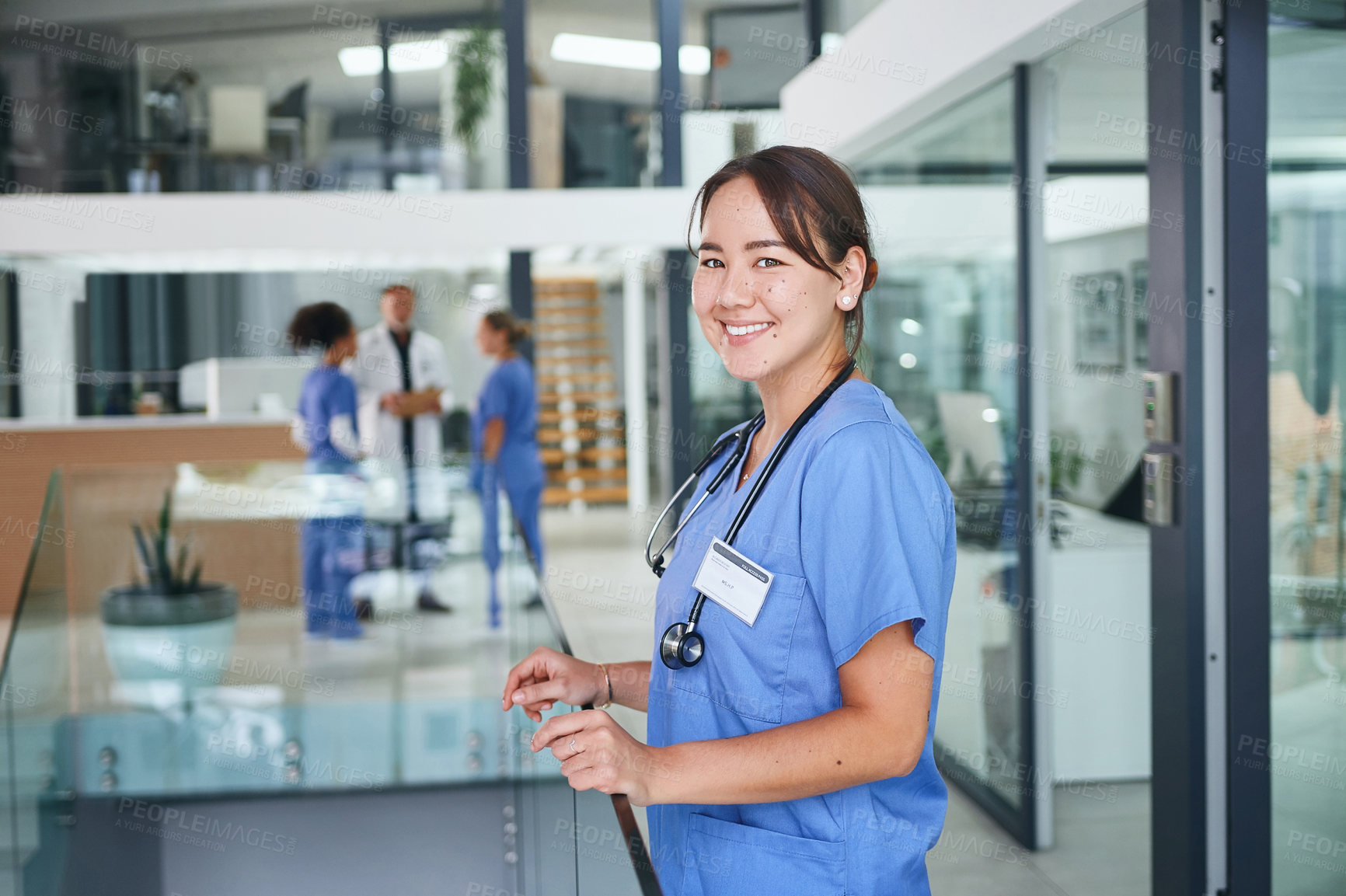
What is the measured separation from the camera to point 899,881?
4.00ft

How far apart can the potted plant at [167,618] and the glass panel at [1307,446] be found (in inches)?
137

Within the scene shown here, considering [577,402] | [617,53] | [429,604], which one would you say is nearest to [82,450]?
[429,604]

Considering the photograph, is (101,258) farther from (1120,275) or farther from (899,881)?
(899,881)

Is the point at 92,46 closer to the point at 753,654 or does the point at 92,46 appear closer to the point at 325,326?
the point at 325,326

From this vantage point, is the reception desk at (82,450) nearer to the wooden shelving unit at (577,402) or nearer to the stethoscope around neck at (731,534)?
the wooden shelving unit at (577,402)

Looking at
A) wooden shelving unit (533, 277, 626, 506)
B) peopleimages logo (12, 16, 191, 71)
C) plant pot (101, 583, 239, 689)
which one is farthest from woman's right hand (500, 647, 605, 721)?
wooden shelving unit (533, 277, 626, 506)

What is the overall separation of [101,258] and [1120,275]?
6884mm

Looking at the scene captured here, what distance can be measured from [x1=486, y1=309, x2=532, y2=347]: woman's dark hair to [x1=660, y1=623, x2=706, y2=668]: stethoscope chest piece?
5221mm

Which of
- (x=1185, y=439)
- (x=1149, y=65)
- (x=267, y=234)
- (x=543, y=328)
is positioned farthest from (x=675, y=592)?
(x=543, y=328)

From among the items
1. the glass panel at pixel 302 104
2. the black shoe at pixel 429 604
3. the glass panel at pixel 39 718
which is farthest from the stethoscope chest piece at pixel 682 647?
the glass panel at pixel 302 104

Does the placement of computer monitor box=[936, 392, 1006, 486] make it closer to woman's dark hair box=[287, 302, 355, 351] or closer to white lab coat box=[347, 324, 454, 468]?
white lab coat box=[347, 324, 454, 468]

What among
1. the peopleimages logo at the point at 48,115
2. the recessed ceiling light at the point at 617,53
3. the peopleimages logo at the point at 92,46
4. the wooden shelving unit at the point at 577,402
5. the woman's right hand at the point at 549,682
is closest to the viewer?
the woman's right hand at the point at 549,682

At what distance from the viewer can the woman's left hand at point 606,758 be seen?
3.62 ft

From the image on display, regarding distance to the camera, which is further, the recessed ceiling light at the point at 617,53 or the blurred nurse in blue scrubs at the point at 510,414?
the recessed ceiling light at the point at 617,53
